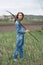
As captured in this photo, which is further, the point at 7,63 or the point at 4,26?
the point at 4,26

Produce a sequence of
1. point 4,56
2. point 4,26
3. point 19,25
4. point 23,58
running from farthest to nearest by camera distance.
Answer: point 4,26
point 4,56
point 23,58
point 19,25

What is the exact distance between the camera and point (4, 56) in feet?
32.7

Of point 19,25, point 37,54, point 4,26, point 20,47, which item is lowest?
point 4,26

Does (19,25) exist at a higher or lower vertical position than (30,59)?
higher

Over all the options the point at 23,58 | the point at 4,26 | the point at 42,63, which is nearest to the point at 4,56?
the point at 23,58

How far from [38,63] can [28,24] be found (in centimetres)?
2471

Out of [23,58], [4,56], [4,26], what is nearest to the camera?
[23,58]

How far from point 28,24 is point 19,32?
24.9 metres

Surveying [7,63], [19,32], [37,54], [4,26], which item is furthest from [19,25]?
[4,26]

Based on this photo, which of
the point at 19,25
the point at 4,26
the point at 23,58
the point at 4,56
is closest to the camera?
the point at 19,25

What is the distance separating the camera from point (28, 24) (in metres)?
33.5

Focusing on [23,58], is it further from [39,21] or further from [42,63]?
[39,21]

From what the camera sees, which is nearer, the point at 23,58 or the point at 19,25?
the point at 19,25

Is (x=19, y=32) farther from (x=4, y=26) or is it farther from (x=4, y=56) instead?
(x=4, y=26)
